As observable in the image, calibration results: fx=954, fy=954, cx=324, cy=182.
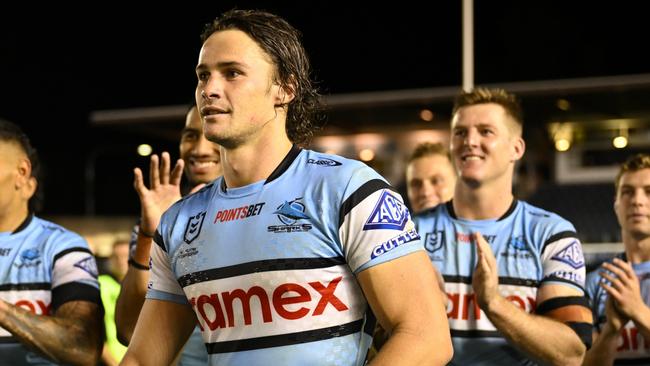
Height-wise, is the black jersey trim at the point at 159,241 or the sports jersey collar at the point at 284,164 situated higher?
the sports jersey collar at the point at 284,164

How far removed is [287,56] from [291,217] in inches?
20.3

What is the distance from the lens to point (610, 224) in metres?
12.0

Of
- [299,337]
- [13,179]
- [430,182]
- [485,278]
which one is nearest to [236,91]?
[299,337]

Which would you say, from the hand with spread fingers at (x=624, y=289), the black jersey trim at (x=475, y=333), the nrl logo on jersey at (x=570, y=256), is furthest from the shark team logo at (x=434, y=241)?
the hand with spread fingers at (x=624, y=289)

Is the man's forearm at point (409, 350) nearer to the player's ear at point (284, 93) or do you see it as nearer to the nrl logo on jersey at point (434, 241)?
the player's ear at point (284, 93)

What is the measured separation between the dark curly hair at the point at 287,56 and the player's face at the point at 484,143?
4.92 feet

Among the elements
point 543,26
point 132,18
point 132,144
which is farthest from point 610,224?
point 132,18

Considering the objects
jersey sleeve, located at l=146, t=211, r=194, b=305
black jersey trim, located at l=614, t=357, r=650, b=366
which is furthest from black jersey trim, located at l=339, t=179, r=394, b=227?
black jersey trim, located at l=614, t=357, r=650, b=366

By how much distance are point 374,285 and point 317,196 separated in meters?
0.31

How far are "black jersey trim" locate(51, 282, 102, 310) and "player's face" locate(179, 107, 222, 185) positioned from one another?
0.70 meters

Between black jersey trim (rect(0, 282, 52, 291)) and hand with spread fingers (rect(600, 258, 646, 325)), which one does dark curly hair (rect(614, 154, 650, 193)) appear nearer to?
hand with spread fingers (rect(600, 258, 646, 325))

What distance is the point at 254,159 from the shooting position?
2.82 m

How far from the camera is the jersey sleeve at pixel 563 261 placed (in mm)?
4094

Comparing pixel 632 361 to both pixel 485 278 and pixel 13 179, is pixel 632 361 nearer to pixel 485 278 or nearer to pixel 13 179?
pixel 485 278
